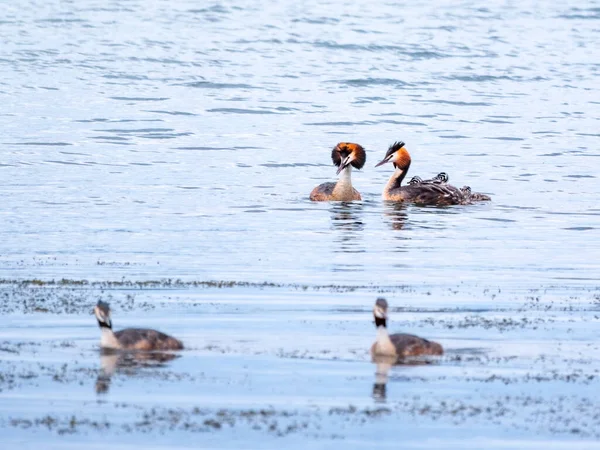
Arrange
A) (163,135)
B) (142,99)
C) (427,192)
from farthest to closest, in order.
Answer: (142,99) → (163,135) → (427,192)

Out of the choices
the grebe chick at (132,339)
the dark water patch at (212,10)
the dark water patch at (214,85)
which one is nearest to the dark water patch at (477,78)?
the dark water patch at (214,85)

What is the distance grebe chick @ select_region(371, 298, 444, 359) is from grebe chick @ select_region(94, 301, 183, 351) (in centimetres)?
198

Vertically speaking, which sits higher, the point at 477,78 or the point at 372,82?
the point at 477,78

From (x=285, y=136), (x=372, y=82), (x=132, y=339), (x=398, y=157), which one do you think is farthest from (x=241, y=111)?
(x=132, y=339)

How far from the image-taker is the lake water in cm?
1254

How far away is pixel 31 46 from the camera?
5778cm

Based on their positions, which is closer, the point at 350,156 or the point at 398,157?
the point at 350,156

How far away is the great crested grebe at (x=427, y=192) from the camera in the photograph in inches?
1104

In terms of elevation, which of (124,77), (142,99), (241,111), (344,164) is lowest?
(344,164)

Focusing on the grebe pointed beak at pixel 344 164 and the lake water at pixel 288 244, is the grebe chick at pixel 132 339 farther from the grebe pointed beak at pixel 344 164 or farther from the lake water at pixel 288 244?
the grebe pointed beak at pixel 344 164

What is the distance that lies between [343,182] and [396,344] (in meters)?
14.5

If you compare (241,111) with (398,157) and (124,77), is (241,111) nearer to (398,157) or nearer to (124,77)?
(124,77)

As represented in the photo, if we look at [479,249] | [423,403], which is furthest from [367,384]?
[479,249]

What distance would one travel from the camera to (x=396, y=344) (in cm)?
1417
